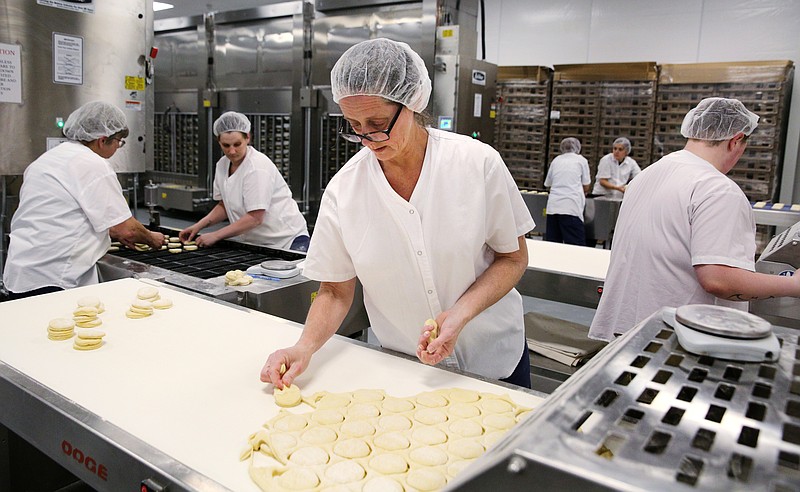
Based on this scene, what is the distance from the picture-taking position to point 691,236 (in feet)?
6.53

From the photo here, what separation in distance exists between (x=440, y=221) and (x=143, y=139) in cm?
281

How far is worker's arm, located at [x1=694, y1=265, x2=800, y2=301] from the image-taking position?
1885 mm

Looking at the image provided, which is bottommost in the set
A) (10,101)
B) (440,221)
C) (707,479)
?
(707,479)

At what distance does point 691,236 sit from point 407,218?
1.07 meters

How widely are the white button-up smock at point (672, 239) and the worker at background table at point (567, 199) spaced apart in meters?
3.85

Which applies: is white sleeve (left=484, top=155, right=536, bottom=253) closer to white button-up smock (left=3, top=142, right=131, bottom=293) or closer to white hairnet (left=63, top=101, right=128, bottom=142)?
white button-up smock (left=3, top=142, right=131, bottom=293)

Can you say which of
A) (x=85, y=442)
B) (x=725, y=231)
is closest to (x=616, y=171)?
(x=725, y=231)

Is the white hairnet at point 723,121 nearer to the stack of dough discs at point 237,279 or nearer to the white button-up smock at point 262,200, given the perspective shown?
the stack of dough discs at point 237,279

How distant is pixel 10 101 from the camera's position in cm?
304

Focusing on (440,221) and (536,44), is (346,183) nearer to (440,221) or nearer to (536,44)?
(440,221)

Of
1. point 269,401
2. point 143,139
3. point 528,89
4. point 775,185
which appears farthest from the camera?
point 528,89

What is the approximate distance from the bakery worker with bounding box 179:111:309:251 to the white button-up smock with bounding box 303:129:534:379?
1889mm

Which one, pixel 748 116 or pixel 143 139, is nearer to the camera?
pixel 748 116

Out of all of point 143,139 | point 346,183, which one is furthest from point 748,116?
point 143,139
